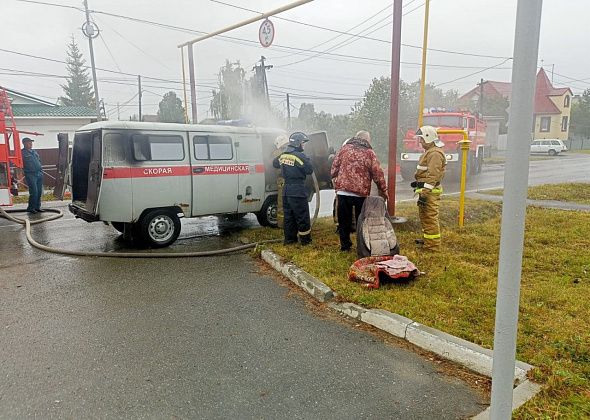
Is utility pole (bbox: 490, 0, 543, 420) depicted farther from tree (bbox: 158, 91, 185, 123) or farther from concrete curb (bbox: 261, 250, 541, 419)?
tree (bbox: 158, 91, 185, 123)

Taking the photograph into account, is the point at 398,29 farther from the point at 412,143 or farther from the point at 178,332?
the point at 412,143

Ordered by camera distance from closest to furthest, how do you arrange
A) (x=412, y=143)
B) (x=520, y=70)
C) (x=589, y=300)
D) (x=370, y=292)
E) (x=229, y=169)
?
(x=520, y=70), (x=589, y=300), (x=370, y=292), (x=229, y=169), (x=412, y=143)

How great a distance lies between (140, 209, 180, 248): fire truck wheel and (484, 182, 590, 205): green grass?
996cm

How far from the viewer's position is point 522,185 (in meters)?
2.00

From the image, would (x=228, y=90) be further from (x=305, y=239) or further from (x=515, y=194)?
(x=515, y=194)

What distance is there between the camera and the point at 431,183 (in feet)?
22.1

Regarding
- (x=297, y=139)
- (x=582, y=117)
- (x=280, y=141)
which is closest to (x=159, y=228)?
(x=280, y=141)

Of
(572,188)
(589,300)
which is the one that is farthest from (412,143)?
(589,300)

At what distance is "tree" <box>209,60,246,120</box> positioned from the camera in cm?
5050

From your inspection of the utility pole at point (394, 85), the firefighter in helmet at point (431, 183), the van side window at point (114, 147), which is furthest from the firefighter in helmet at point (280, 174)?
the van side window at point (114, 147)

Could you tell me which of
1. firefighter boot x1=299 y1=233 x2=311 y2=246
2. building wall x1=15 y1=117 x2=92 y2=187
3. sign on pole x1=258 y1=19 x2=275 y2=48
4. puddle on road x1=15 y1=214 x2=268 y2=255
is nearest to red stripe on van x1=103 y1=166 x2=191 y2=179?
puddle on road x1=15 y1=214 x2=268 y2=255

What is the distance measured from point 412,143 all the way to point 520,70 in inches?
701

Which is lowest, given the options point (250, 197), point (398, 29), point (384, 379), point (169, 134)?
point (384, 379)

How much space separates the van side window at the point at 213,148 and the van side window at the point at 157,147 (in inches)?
12.1
